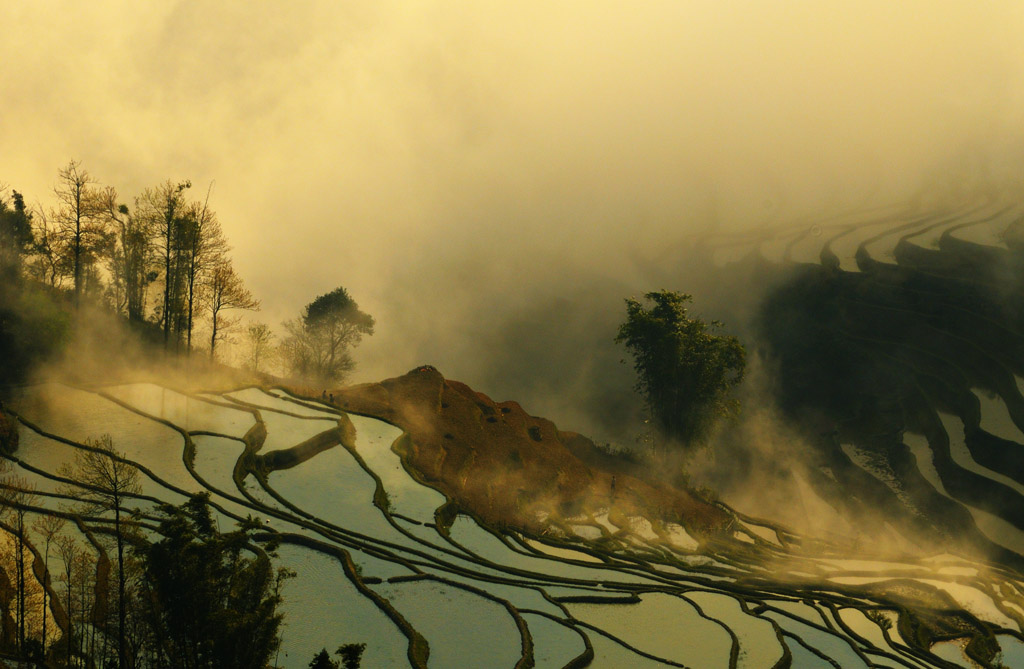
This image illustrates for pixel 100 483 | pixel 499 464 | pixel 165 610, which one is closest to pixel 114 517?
pixel 100 483

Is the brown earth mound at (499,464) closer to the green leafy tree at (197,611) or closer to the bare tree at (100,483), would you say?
the bare tree at (100,483)

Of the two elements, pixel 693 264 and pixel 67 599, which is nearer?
pixel 67 599

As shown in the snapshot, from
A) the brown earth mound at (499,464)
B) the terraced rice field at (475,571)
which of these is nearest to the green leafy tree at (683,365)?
the brown earth mound at (499,464)

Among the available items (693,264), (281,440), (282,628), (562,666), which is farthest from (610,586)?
(693,264)

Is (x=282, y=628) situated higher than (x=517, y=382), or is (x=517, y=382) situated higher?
(x=517, y=382)

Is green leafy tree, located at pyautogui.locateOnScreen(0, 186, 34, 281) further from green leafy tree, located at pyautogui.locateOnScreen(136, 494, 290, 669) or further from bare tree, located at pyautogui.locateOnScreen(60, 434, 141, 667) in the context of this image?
green leafy tree, located at pyautogui.locateOnScreen(136, 494, 290, 669)

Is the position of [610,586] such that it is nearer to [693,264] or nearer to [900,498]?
[900,498]
